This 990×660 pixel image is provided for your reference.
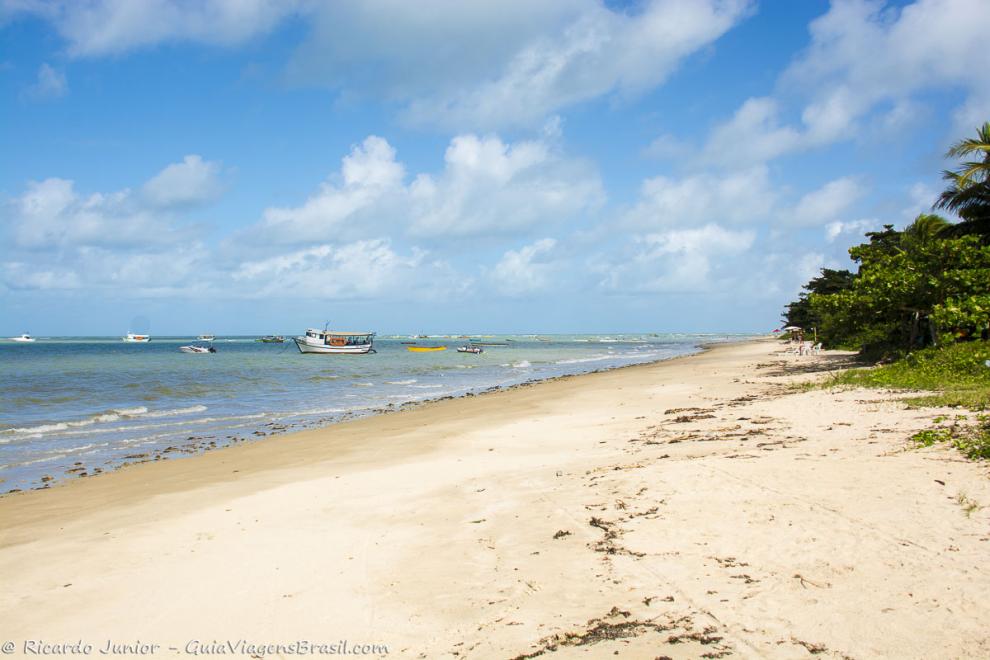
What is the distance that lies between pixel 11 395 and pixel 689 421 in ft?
110

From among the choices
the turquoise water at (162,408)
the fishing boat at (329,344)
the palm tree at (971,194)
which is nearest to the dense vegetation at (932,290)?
the palm tree at (971,194)

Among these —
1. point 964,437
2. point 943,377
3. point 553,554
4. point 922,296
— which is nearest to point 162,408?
point 553,554

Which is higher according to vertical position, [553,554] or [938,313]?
[938,313]

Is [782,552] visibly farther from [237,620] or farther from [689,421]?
[689,421]

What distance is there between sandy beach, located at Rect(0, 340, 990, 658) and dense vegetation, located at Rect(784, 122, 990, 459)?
1.92 metres

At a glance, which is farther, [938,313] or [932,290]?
[932,290]

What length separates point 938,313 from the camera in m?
17.8

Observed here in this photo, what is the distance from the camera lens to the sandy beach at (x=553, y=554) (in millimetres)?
4875

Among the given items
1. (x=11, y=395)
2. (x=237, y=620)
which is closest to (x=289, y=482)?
(x=237, y=620)

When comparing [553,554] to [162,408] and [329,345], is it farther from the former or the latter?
[329,345]

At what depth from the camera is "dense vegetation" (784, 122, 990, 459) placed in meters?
13.1

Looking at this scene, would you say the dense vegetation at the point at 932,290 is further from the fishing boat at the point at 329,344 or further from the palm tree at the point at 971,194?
the fishing boat at the point at 329,344

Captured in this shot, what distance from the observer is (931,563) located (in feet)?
17.5

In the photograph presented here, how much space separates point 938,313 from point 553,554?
16.5m
